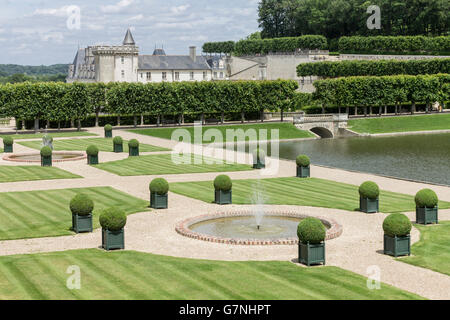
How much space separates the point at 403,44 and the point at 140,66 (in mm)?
52701

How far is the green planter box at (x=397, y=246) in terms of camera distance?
2470 cm

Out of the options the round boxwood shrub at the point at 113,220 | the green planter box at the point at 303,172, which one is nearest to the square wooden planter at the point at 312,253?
the round boxwood shrub at the point at 113,220

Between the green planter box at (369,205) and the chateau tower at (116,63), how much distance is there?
4046 inches

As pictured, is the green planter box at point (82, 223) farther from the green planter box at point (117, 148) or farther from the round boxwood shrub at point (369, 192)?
the green planter box at point (117, 148)

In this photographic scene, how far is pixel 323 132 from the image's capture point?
9694 centimetres

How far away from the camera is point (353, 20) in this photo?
5940 inches

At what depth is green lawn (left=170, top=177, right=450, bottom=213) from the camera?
1395 inches

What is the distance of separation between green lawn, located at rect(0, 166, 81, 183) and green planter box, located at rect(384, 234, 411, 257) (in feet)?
84.6

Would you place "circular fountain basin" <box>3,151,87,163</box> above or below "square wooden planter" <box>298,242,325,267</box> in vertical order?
above

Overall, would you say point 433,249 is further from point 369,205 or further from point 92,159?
point 92,159

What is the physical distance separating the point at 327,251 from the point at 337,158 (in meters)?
42.2

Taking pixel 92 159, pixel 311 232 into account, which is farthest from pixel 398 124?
pixel 311 232

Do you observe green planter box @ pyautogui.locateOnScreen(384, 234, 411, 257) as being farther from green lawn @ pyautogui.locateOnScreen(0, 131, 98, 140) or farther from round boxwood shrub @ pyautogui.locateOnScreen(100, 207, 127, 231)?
green lawn @ pyautogui.locateOnScreen(0, 131, 98, 140)

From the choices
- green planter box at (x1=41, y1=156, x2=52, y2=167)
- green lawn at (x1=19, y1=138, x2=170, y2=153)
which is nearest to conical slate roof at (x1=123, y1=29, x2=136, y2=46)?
green lawn at (x1=19, y1=138, x2=170, y2=153)
